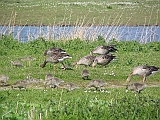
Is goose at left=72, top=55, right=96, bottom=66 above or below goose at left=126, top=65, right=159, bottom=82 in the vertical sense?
below

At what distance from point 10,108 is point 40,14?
40.1 m

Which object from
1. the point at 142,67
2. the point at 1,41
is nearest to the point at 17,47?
the point at 1,41

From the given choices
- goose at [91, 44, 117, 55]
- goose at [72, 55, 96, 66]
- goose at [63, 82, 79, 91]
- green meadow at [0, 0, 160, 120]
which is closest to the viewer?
green meadow at [0, 0, 160, 120]

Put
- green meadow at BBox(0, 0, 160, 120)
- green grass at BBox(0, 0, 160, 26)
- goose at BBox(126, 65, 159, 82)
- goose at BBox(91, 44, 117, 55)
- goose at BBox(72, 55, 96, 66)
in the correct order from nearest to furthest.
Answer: green meadow at BBox(0, 0, 160, 120) < goose at BBox(126, 65, 159, 82) < goose at BBox(72, 55, 96, 66) < goose at BBox(91, 44, 117, 55) < green grass at BBox(0, 0, 160, 26)

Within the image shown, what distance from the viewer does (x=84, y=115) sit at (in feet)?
35.8

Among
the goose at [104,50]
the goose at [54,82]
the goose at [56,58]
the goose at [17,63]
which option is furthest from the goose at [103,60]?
the goose at [54,82]

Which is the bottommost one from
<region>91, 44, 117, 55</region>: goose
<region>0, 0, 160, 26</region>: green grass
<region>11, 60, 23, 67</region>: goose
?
<region>0, 0, 160, 26</region>: green grass

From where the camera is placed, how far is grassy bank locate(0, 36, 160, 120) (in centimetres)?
1109

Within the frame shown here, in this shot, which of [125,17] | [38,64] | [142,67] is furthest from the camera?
[125,17]

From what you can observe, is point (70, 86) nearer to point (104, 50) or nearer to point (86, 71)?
point (86, 71)

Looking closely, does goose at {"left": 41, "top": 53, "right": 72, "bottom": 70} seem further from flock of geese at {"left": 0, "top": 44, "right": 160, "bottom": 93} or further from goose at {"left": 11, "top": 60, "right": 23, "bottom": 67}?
goose at {"left": 11, "top": 60, "right": 23, "bottom": 67}

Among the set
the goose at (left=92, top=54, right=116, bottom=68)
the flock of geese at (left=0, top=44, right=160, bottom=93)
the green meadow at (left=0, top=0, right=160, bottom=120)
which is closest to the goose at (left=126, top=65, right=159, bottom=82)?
the flock of geese at (left=0, top=44, right=160, bottom=93)

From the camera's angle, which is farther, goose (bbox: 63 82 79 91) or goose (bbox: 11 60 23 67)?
goose (bbox: 11 60 23 67)

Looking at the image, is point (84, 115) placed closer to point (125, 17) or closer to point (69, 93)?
point (69, 93)
